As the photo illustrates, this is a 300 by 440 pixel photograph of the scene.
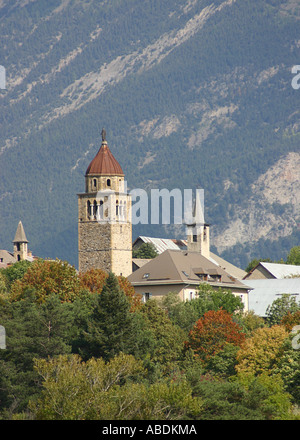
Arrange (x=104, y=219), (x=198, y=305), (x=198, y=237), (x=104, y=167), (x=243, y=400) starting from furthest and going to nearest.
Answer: (x=198, y=237) → (x=104, y=167) → (x=104, y=219) → (x=198, y=305) → (x=243, y=400)

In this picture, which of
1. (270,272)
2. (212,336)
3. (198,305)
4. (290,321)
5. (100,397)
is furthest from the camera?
(270,272)

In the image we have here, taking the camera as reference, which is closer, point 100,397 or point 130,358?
point 100,397

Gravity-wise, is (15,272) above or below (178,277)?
above

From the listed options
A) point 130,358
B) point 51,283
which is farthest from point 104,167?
point 130,358

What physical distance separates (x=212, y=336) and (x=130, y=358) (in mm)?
15480

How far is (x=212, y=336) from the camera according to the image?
8800 centimetres

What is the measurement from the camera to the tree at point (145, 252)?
15550 centimetres

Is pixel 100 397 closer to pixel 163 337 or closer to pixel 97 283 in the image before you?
pixel 163 337

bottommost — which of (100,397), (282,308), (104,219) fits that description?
(100,397)

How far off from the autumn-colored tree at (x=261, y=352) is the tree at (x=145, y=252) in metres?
70.3

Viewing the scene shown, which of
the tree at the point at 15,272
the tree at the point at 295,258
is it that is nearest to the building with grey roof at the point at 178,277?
the tree at the point at 15,272

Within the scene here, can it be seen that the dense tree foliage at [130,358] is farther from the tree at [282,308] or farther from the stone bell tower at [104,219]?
the stone bell tower at [104,219]

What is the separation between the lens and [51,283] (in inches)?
3819
